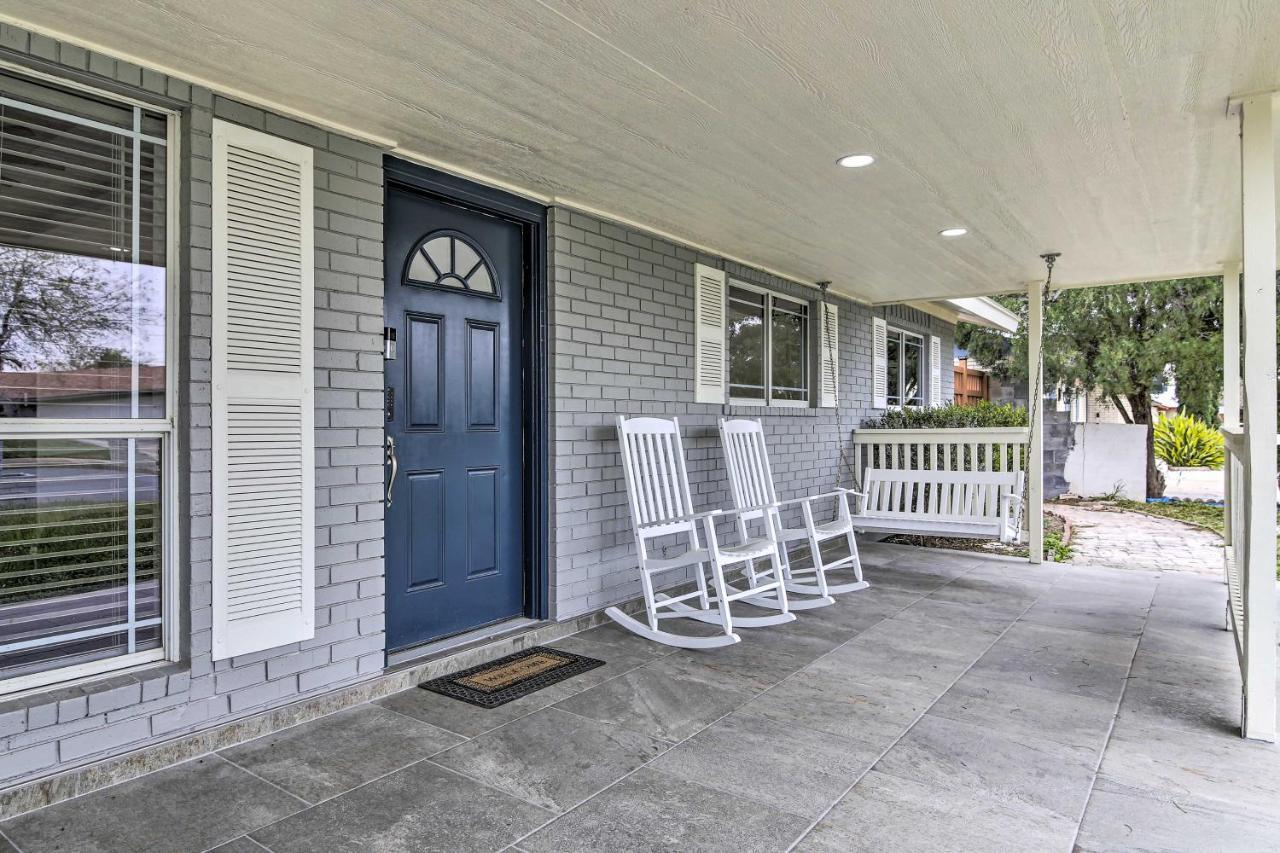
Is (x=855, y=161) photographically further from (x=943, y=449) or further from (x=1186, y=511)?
(x=1186, y=511)

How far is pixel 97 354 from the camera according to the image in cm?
242

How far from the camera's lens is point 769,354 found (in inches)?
235

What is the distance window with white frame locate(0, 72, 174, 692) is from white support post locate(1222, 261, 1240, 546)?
4.89 metres

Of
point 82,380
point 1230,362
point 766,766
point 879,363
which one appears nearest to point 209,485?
point 82,380

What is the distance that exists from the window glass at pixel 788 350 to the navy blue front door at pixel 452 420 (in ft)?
8.89

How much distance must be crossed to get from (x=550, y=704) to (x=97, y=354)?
6.48ft

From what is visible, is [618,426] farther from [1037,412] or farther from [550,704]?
[1037,412]

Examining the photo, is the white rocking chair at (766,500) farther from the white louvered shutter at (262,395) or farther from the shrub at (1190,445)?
the shrub at (1190,445)

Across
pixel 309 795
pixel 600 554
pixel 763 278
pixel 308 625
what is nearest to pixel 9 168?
pixel 308 625

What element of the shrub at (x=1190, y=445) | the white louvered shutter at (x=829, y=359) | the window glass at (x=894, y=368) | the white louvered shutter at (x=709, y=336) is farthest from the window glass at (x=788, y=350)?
the shrub at (x=1190, y=445)

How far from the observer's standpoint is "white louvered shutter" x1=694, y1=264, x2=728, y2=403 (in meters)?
5.02

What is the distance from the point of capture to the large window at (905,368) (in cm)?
818

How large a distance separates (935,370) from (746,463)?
17.3 feet

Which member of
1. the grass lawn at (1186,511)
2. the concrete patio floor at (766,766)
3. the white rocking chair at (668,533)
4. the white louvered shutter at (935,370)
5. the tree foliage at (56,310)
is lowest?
the concrete patio floor at (766,766)
